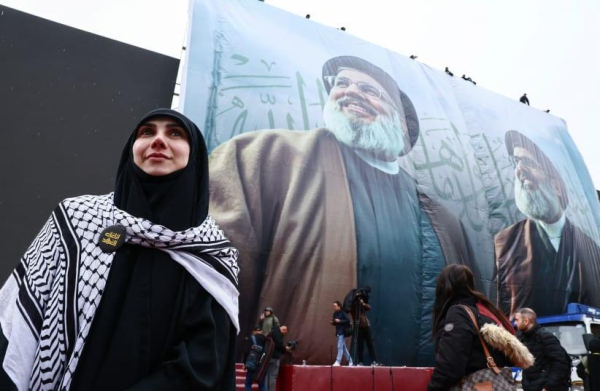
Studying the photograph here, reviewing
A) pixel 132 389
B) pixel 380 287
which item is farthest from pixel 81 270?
pixel 380 287

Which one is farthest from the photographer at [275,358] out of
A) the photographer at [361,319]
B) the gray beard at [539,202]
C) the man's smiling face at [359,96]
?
the gray beard at [539,202]

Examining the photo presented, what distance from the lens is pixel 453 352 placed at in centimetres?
229

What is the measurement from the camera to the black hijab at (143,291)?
1089 mm

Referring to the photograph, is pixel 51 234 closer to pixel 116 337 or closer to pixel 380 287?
pixel 116 337

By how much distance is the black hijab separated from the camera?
1.09m

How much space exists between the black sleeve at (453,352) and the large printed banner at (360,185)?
5776 millimetres

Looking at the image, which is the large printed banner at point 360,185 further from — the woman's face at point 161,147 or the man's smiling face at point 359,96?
the woman's face at point 161,147

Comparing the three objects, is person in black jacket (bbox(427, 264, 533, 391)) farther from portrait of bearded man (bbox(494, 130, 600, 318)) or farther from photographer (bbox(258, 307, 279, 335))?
portrait of bearded man (bbox(494, 130, 600, 318))

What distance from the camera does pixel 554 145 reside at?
1384 centimetres

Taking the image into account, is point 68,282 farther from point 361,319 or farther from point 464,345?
point 361,319

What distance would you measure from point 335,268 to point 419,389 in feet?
9.53

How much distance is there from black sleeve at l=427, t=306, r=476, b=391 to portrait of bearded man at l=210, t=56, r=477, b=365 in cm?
567

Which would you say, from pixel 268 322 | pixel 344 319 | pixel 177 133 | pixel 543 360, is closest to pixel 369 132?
pixel 344 319

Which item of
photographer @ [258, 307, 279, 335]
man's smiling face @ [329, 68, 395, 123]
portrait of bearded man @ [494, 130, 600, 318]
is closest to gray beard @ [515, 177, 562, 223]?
portrait of bearded man @ [494, 130, 600, 318]
